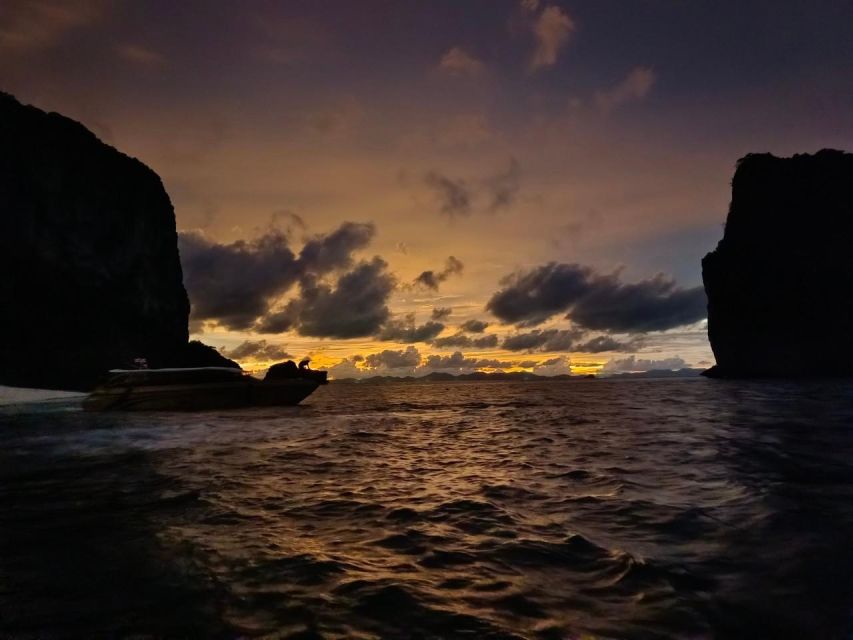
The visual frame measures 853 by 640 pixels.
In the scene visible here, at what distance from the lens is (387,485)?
984 centimetres

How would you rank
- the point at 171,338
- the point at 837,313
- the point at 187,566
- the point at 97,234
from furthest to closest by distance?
1. the point at 837,313
2. the point at 171,338
3. the point at 97,234
4. the point at 187,566

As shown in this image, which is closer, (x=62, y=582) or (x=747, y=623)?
(x=747, y=623)

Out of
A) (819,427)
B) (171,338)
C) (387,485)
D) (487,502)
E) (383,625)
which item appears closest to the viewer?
(383,625)

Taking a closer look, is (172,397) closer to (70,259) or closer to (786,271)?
(70,259)

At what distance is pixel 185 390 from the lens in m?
32.4

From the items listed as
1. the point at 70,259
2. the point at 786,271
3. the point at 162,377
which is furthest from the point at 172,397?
the point at 786,271

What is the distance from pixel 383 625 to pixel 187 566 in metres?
2.60

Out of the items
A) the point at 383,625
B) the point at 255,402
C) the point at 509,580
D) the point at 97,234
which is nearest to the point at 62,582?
the point at 383,625

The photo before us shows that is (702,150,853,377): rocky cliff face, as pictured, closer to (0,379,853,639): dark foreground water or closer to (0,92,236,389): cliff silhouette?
(0,379,853,639): dark foreground water

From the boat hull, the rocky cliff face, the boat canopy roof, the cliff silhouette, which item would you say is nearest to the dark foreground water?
the boat hull

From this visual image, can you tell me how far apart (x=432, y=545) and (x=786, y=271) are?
123 m

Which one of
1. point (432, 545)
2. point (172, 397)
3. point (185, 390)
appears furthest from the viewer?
point (185, 390)

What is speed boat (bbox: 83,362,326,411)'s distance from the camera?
32.2 metres

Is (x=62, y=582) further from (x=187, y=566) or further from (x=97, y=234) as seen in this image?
(x=97, y=234)
